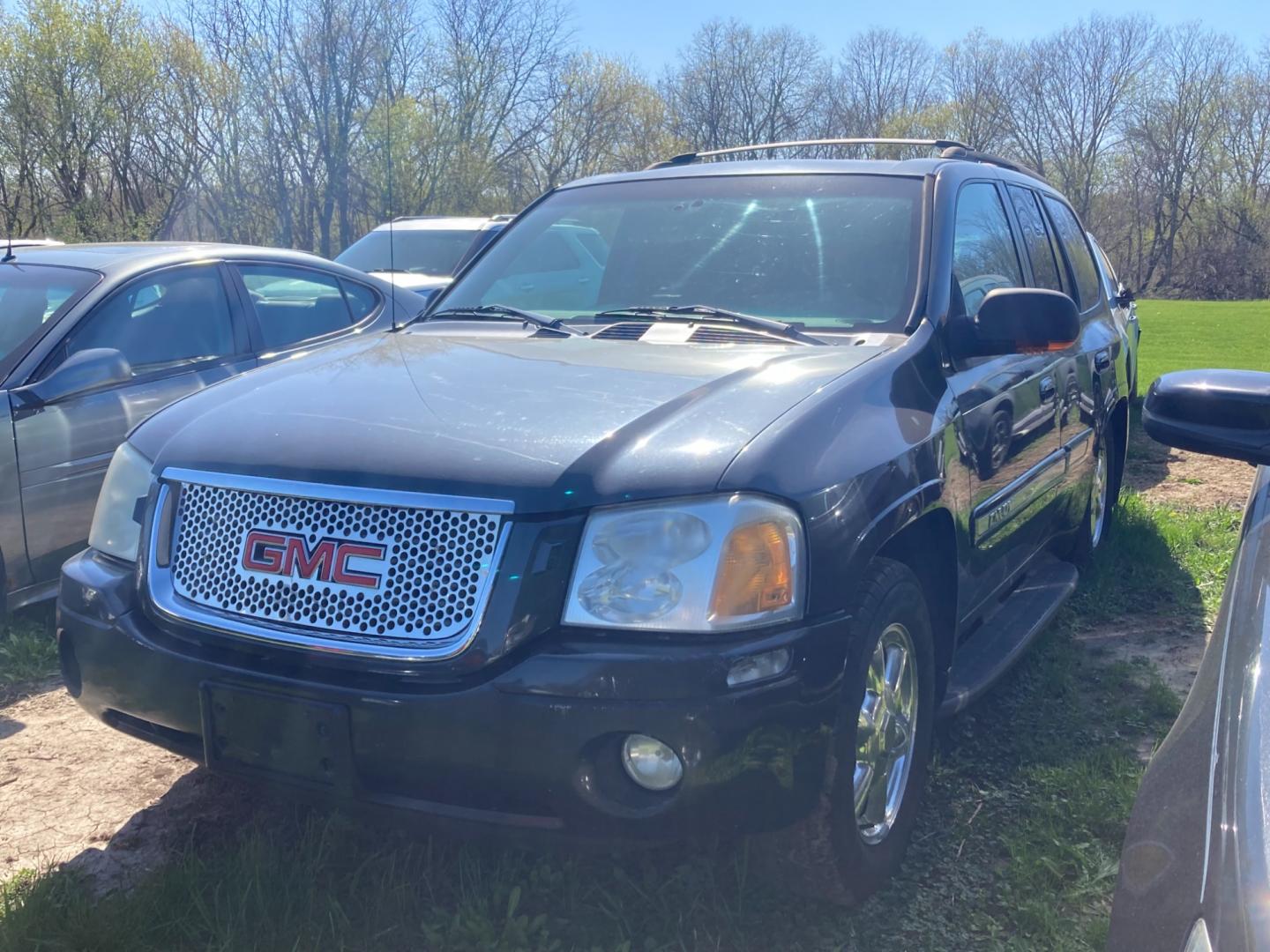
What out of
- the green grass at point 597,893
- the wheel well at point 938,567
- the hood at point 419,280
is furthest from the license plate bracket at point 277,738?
the hood at point 419,280

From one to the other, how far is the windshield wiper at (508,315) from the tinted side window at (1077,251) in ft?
8.70

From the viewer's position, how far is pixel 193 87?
87.9 feet

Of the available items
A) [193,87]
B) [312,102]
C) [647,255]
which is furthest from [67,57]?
Answer: [647,255]

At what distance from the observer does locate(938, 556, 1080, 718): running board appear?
10.5 ft

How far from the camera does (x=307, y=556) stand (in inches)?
93.2

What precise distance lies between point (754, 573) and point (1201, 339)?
73.1 feet

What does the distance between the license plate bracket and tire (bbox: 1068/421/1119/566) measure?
3.75 meters

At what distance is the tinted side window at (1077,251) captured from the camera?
5156 mm

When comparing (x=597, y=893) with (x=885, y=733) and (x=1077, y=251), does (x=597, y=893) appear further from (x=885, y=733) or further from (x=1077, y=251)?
(x=1077, y=251)

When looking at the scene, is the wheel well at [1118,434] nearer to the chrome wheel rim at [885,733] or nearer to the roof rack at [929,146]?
the roof rack at [929,146]

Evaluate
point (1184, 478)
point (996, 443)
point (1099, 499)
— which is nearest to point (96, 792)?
point (996, 443)

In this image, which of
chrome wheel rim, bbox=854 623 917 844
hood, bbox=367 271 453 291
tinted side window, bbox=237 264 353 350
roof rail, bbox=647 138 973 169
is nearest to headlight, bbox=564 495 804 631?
chrome wheel rim, bbox=854 623 917 844

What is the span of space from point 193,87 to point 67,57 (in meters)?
2.71

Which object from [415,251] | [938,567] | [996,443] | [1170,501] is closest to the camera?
[938,567]
